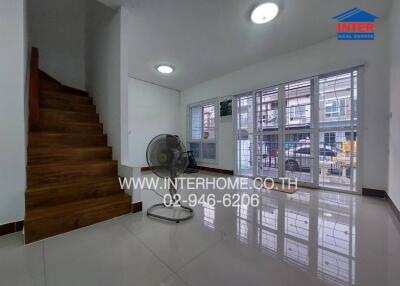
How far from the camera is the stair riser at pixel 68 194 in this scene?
1684mm

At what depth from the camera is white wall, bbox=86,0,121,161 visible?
238 centimetres

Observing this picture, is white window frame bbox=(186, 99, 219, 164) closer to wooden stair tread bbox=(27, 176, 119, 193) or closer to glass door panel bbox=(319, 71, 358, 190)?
glass door panel bbox=(319, 71, 358, 190)

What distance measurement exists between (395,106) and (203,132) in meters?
3.85

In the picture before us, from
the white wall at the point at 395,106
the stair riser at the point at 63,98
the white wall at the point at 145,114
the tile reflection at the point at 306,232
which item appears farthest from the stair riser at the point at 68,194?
the white wall at the point at 395,106

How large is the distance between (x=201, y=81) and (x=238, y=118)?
1633 mm

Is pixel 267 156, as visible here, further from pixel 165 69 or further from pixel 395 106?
Answer: pixel 165 69

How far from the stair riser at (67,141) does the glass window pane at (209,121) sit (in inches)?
116

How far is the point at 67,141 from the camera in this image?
2.43m

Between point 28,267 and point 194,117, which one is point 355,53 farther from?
point 28,267

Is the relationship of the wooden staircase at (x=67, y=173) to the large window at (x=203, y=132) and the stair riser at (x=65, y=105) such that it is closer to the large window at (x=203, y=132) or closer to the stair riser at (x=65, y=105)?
the stair riser at (x=65, y=105)

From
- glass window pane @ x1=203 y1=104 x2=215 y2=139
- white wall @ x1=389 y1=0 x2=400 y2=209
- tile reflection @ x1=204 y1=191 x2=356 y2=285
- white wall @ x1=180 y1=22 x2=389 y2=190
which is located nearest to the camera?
tile reflection @ x1=204 y1=191 x2=356 y2=285

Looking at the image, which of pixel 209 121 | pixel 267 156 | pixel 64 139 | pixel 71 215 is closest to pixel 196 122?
pixel 209 121

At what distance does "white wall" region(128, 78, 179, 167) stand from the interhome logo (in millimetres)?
4221

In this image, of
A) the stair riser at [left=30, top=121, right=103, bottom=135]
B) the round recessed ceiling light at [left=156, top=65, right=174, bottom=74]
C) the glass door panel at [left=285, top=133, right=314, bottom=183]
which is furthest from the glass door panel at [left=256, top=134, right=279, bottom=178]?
the stair riser at [left=30, top=121, right=103, bottom=135]
